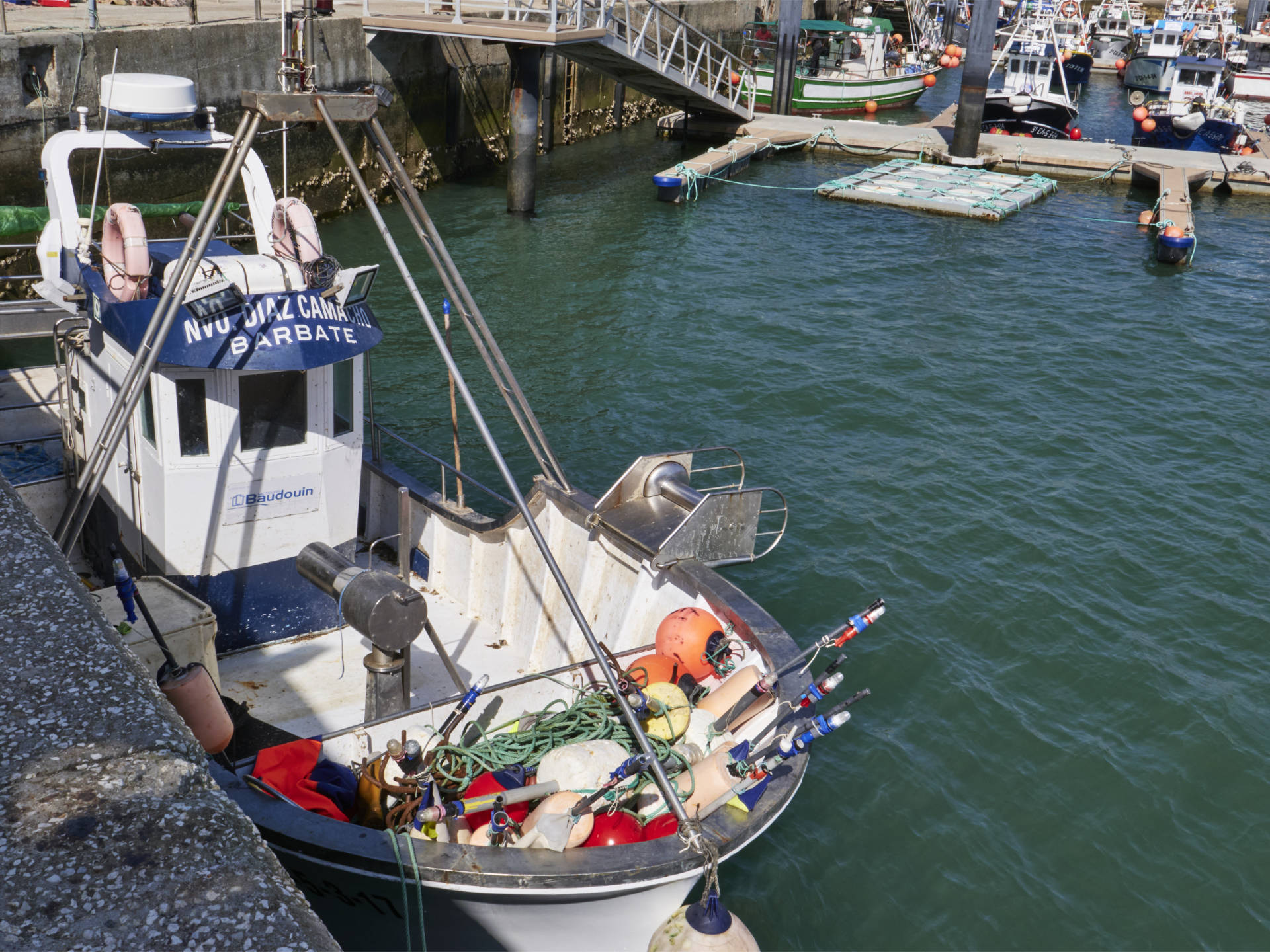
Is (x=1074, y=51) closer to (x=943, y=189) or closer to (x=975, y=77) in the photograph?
(x=975, y=77)

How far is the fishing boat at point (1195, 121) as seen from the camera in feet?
117

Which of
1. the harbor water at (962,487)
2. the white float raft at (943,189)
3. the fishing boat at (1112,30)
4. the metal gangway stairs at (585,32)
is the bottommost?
the harbor water at (962,487)

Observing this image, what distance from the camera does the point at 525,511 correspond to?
22.2 ft

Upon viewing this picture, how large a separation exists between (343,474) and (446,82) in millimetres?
21953

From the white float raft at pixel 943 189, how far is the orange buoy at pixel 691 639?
2179 centimetres

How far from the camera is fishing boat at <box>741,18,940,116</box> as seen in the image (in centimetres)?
4016

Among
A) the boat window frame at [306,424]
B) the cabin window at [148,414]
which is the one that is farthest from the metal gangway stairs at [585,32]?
the cabin window at [148,414]

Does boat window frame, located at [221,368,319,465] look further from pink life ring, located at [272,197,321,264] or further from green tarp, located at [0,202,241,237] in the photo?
green tarp, located at [0,202,241,237]

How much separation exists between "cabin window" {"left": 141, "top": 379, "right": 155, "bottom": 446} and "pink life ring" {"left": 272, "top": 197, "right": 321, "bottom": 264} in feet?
4.41

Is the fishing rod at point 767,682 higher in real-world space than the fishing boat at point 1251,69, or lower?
lower

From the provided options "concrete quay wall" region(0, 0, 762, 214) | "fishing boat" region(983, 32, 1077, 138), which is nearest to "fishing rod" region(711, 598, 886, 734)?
"concrete quay wall" region(0, 0, 762, 214)

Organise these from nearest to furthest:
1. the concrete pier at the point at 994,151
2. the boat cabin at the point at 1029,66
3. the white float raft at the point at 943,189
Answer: the white float raft at the point at 943,189
the concrete pier at the point at 994,151
the boat cabin at the point at 1029,66

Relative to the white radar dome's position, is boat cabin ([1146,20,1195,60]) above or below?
above

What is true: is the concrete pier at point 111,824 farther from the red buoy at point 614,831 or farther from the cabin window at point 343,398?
the cabin window at point 343,398
